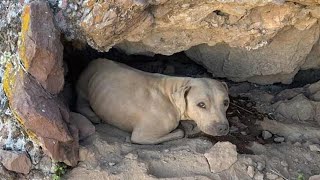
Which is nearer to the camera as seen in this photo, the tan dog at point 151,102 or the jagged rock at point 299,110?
the tan dog at point 151,102

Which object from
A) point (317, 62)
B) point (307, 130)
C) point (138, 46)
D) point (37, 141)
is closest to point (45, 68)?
→ point (37, 141)

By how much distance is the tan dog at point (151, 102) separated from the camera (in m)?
5.54

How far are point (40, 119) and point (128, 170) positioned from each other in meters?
0.95

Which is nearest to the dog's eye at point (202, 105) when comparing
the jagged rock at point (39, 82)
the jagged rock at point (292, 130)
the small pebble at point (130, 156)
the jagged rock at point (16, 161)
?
the jagged rock at point (292, 130)

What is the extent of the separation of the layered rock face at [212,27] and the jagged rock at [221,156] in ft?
3.94

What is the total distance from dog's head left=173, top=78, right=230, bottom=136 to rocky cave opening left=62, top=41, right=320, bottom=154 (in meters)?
0.13

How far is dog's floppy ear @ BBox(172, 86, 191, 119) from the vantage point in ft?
18.9

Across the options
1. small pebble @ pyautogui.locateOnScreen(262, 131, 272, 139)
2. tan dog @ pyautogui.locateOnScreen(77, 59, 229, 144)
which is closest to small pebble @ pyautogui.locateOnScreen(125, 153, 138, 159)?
tan dog @ pyautogui.locateOnScreen(77, 59, 229, 144)

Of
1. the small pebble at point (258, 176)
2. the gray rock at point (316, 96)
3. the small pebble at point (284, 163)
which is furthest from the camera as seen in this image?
the gray rock at point (316, 96)

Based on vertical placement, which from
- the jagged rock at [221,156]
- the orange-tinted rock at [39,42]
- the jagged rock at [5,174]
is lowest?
the jagged rock at [221,156]

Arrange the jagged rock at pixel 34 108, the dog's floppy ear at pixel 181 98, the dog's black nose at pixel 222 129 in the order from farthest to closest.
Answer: the dog's floppy ear at pixel 181 98
the dog's black nose at pixel 222 129
the jagged rock at pixel 34 108

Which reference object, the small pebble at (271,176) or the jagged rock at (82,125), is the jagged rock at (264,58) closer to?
the small pebble at (271,176)

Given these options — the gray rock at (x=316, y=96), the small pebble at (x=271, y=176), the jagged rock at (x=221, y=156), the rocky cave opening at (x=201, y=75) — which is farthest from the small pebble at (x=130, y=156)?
the gray rock at (x=316, y=96)

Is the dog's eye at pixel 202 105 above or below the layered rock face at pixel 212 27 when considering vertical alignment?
below
